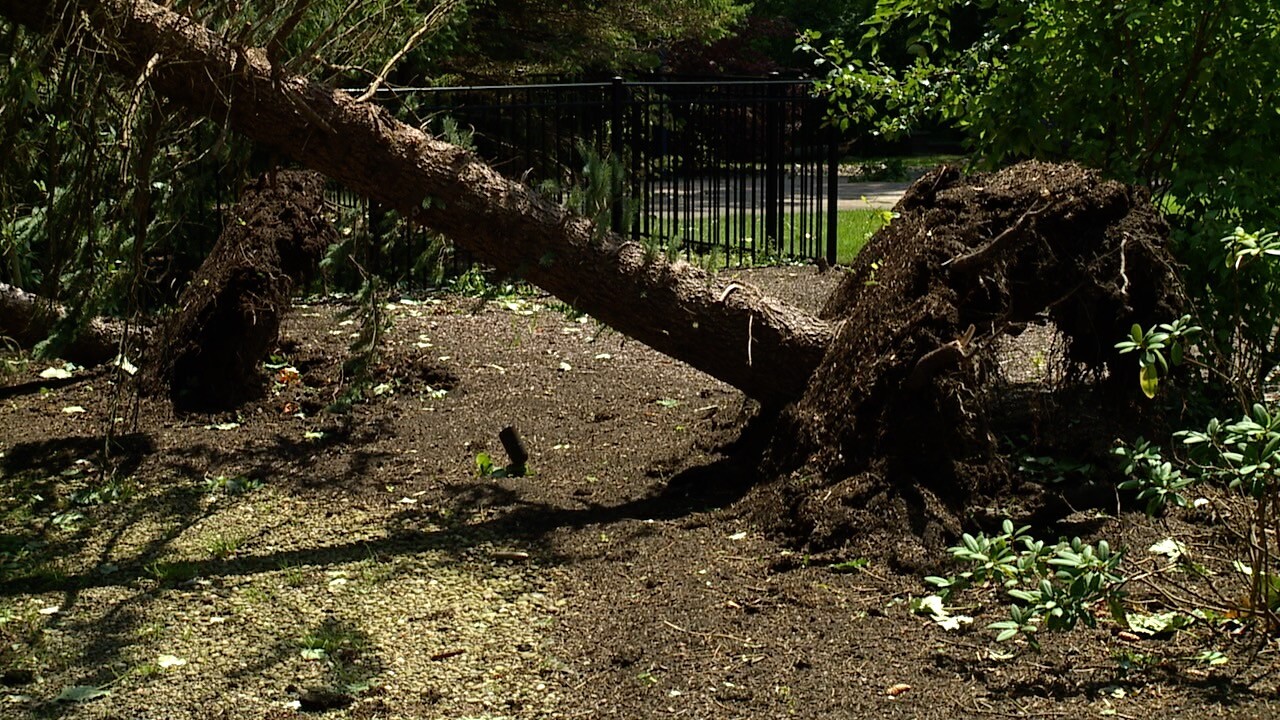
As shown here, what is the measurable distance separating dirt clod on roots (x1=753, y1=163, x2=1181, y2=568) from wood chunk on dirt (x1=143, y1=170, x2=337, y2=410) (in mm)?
3103

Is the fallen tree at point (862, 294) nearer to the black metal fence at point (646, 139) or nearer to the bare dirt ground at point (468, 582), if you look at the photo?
the bare dirt ground at point (468, 582)

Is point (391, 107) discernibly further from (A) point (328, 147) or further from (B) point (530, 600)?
(B) point (530, 600)

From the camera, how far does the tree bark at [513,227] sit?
612 centimetres

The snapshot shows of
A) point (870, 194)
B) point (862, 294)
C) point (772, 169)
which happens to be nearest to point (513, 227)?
point (862, 294)

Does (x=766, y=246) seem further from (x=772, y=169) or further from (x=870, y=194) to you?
(x=870, y=194)

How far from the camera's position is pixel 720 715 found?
13.7ft

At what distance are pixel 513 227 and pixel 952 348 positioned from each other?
1.97m

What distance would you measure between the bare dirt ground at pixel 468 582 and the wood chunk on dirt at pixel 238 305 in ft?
0.64

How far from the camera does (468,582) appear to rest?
213 inches

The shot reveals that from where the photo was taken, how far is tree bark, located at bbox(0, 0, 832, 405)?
6.12 metres

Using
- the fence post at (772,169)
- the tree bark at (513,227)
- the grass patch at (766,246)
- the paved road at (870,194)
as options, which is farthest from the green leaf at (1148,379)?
the paved road at (870,194)

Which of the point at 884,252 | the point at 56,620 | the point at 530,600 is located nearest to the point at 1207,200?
the point at 884,252

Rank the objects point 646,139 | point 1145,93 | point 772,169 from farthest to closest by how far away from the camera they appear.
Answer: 1. point 646,139
2. point 772,169
3. point 1145,93

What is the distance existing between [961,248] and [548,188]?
1.83m
